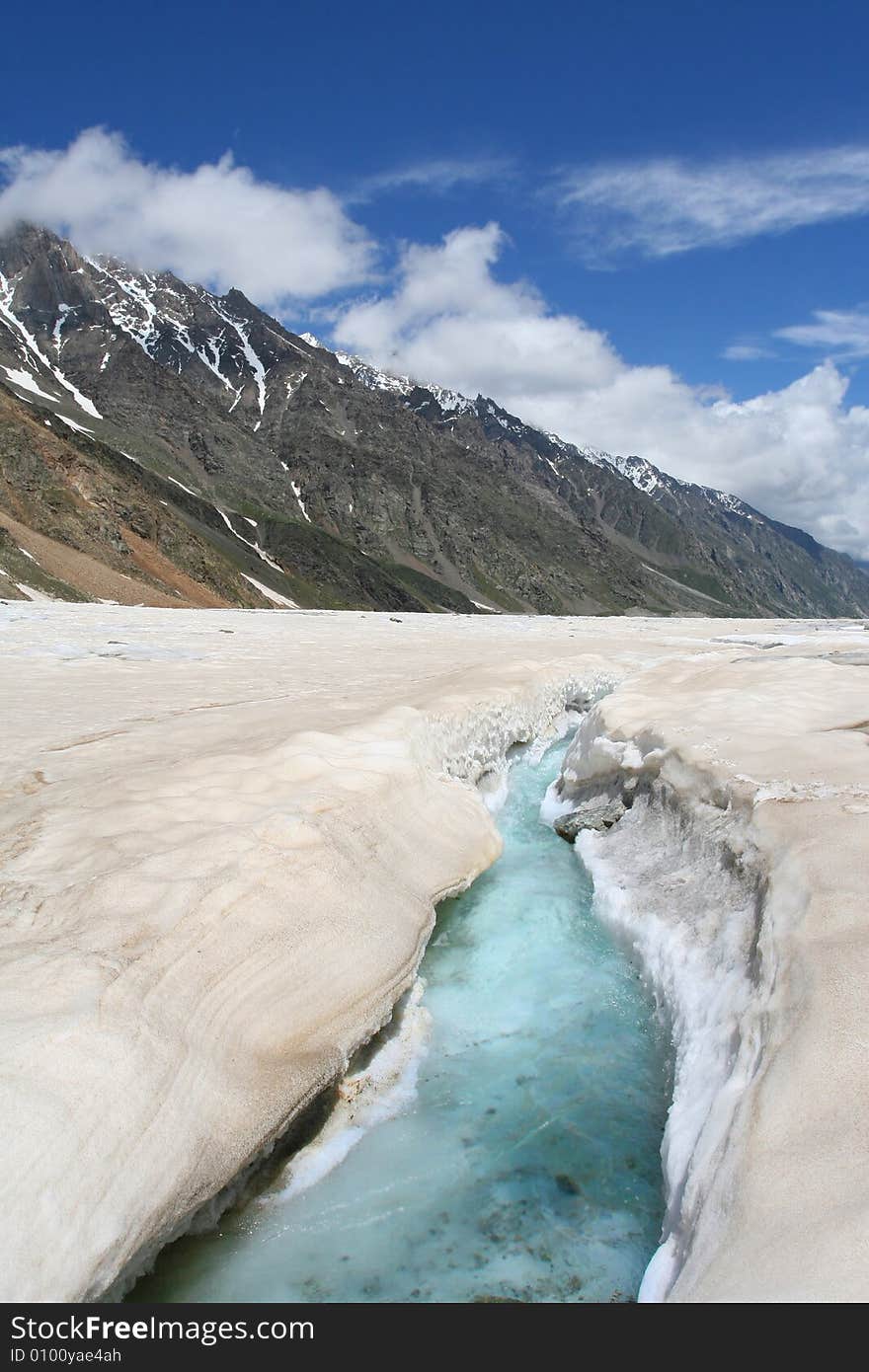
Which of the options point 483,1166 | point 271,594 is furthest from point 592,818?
point 271,594

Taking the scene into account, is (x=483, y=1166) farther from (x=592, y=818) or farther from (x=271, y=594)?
(x=271, y=594)

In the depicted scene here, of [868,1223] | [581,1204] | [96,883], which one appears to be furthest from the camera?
[96,883]

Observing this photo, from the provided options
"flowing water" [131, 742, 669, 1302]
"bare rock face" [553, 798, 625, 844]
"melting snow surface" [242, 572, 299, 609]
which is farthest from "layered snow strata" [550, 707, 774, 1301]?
"melting snow surface" [242, 572, 299, 609]

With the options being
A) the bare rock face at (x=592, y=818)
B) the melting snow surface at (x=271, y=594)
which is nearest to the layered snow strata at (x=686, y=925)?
the bare rock face at (x=592, y=818)

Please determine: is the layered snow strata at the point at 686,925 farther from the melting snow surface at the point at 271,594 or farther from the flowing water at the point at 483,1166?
the melting snow surface at the point at 271,594

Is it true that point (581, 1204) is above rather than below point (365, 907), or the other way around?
below
